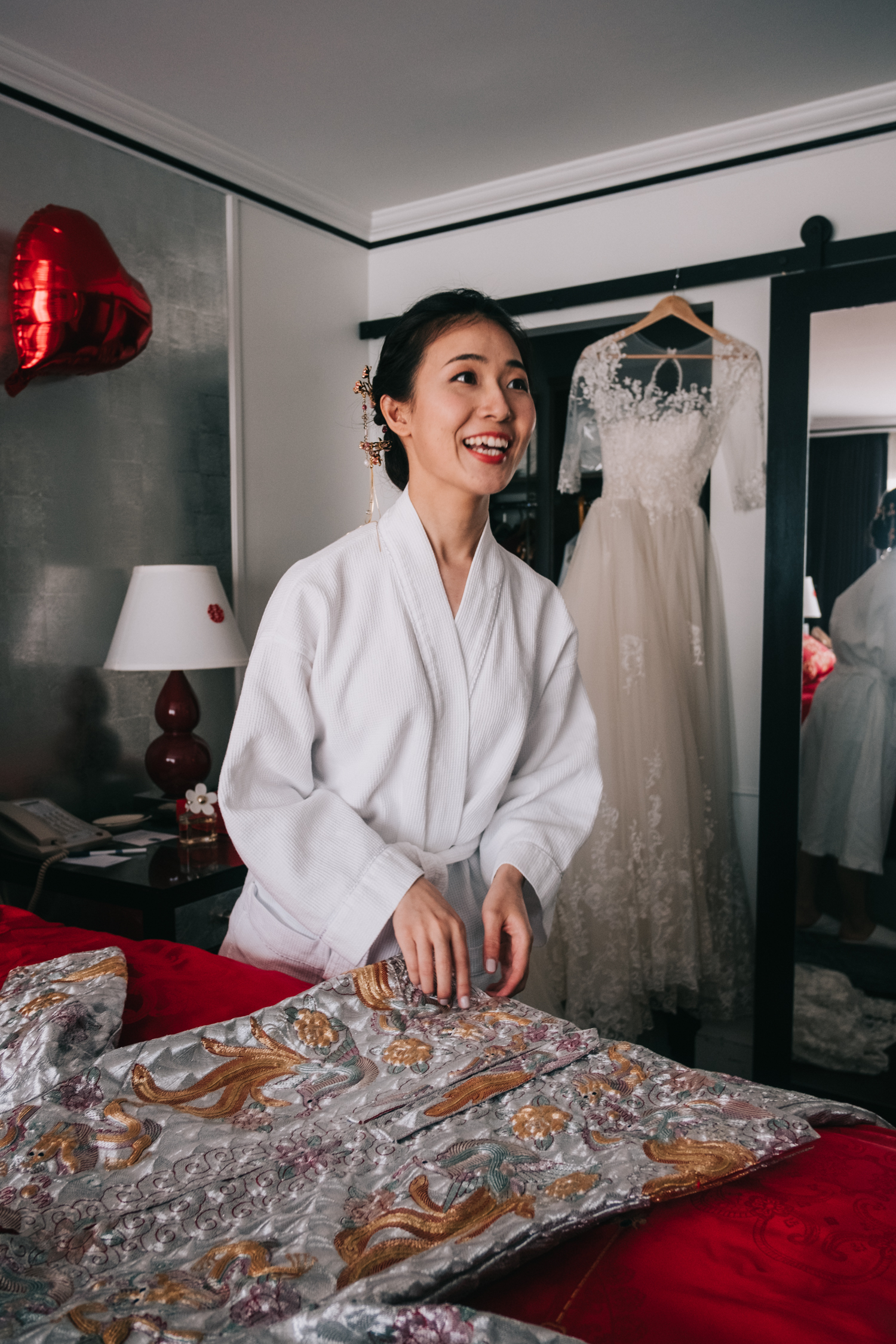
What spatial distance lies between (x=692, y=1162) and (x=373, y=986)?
0.41 metres

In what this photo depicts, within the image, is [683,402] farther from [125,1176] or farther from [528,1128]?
[125,1176]

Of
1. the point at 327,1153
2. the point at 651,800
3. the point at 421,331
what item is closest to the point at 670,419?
the point at 651,800

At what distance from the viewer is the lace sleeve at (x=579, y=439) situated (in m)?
2.92

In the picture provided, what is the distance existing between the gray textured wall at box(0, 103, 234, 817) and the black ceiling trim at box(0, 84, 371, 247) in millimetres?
31

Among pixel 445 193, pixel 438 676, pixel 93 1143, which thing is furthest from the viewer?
pixel 445 193

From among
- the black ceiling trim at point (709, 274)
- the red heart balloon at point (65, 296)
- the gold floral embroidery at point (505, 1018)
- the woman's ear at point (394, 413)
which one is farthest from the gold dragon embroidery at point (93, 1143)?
the black ceiling trim at point (709, 274)

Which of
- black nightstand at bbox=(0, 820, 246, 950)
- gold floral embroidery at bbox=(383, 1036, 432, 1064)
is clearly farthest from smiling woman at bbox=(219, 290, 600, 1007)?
black nightstand at bbox=(0, 820, 246, 950)

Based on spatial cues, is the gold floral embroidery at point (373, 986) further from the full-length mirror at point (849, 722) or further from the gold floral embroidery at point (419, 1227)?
the full-length mirror at point (849, 722)

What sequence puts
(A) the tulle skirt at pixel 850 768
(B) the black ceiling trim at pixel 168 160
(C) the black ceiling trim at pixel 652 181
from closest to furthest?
(B) the black ceiling trim at pixel 168 160
(A) the tulle skirt at pixel 850 768
(C) the black ceiling trim at pixel 652 181

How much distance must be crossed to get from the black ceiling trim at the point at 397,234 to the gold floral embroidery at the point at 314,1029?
2.46 m

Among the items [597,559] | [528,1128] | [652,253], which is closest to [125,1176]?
[528,1128]

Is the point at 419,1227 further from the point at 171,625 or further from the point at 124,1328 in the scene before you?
the point at 171,625

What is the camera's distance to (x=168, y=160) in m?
2.85

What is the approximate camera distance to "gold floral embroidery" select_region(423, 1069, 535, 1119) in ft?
2.97
